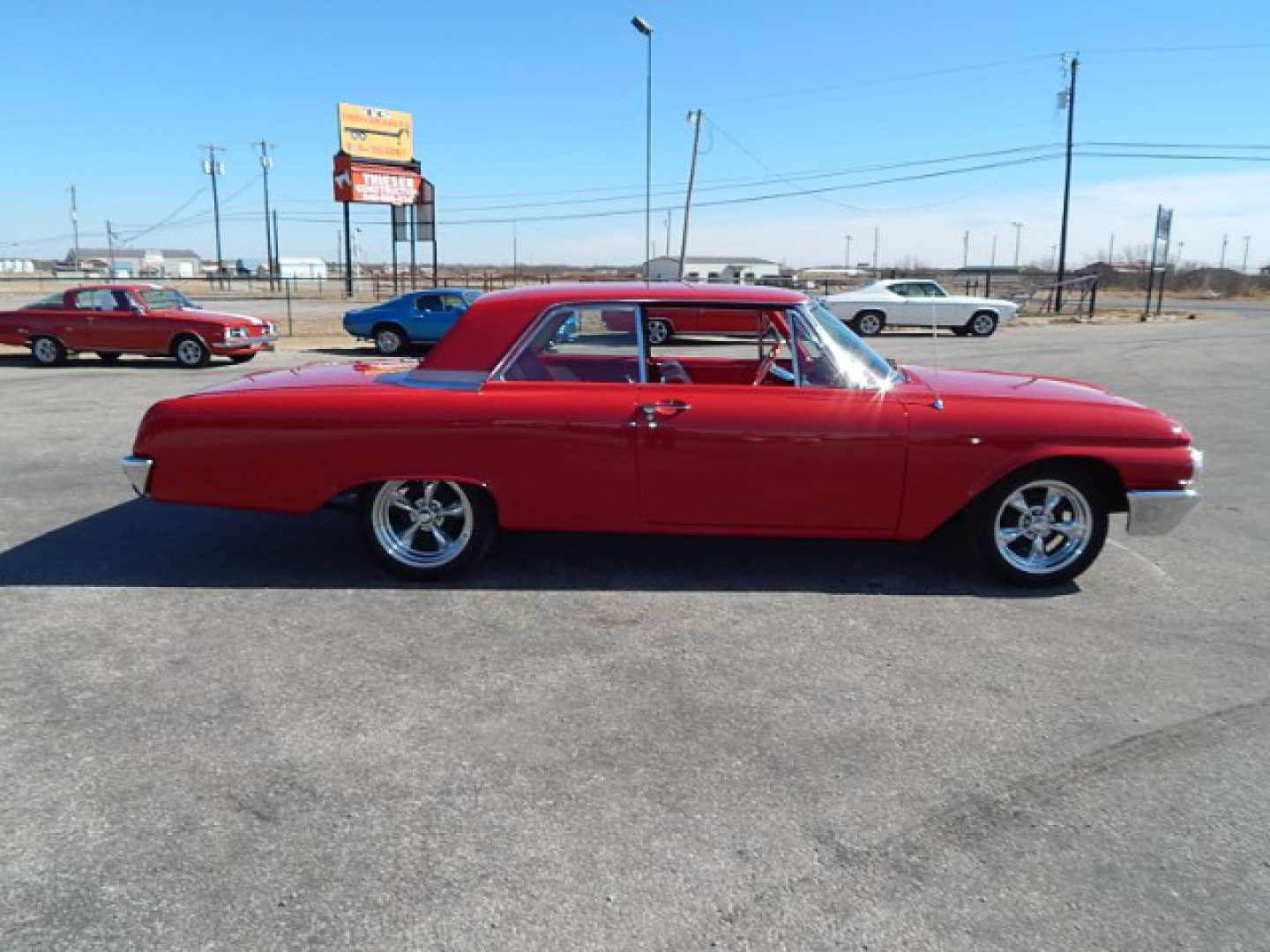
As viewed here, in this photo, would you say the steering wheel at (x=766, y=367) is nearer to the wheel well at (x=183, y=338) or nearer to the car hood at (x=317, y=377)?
the car hood at (x=317, y=377)

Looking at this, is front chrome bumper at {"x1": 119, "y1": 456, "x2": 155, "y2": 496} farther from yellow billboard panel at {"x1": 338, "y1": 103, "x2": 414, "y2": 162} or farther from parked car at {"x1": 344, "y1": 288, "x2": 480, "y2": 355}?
yellow billboard panel at {"x1": 338, "y1": 103, "x2": 414, "y2": 162}

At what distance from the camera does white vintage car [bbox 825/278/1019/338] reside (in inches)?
974

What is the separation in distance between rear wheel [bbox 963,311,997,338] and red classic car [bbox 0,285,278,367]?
18208 mm

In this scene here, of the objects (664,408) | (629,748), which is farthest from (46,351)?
(629,748)

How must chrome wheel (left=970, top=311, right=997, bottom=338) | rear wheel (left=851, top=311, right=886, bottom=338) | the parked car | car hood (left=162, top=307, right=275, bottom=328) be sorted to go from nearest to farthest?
car hood (left=162, top=307, right=275, bottom=328) → the parked car → rear wheel (left=851, top=311, right=886, bottom=338) → chrome wheel (left=970, top=311, right=997, bottom=338)

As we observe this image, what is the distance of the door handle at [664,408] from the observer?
14.8ft

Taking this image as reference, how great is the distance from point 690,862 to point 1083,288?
4058 centimetres

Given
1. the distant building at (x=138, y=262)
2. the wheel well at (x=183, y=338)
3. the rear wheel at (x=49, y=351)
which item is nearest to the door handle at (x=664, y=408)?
the wheel well at (x=183, y=338)

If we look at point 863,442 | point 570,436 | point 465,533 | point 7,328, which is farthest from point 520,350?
point 7,328

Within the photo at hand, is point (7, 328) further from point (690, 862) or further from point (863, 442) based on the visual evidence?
→ point (690, 862)

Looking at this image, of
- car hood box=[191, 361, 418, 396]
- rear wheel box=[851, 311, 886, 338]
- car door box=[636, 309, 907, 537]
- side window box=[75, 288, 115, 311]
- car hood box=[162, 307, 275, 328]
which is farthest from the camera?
rear wheel box=[851, 311, 886, 338]

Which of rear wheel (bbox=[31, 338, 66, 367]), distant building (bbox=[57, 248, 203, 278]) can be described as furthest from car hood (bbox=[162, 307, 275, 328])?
distant building (bbox=[57, 248, 203, 278])

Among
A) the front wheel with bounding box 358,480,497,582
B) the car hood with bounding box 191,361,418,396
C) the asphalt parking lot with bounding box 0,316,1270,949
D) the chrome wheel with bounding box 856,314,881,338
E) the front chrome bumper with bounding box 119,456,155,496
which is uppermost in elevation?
the car hood with bounding box 191,361,418,396

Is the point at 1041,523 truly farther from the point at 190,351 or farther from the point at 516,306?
the point at 190,351
